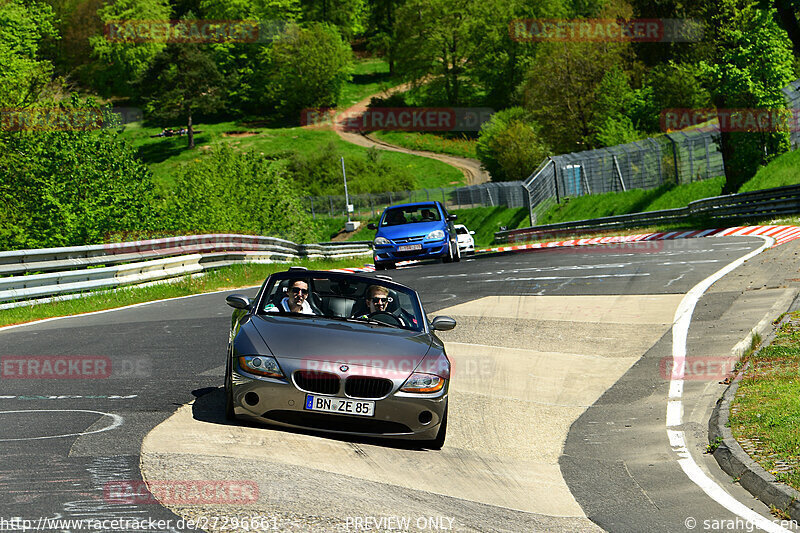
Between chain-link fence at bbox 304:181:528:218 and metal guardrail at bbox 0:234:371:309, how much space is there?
32.9 metres

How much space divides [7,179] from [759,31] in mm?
28317

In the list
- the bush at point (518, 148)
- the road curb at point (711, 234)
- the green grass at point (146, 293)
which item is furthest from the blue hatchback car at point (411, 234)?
the bush at point (518, 148)

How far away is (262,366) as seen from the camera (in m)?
7.65

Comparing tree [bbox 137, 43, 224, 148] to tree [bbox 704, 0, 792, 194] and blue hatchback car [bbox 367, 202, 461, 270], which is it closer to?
tree [bbox 704, 0, 792, 194]

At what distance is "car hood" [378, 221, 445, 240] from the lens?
2433 centimetres

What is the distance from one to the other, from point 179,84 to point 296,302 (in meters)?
105

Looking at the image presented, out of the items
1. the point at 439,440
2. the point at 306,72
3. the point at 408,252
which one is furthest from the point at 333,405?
the point at 306,72

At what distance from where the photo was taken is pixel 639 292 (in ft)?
58.2

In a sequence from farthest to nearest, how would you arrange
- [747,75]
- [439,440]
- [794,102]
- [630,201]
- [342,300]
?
[630,201], [747,75], [794,102], [342,300], [439,440]

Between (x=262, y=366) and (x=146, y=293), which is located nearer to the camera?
(x=262, y=366)

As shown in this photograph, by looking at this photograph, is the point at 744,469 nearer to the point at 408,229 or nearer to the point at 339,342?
the point at 339,342

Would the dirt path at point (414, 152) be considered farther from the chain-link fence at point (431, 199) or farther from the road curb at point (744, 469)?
the road curb at point (744, 469)

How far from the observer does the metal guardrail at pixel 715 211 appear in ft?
96.6

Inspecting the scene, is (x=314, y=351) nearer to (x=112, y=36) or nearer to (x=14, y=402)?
(x=14, y=402)
